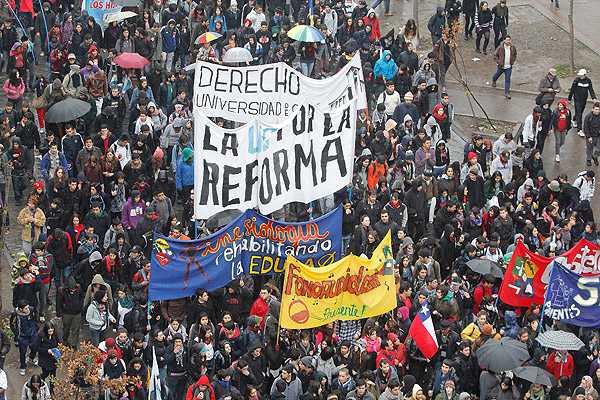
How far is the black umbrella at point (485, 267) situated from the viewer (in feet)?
80.3

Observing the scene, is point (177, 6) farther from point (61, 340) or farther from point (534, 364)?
point (534, 364)

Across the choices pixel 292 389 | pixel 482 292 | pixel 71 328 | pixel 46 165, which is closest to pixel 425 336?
pixel 482 292

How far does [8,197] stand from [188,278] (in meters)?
5.90

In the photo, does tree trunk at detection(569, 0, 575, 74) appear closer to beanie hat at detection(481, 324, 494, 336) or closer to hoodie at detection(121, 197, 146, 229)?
hoodie at detection(121, 197, 146, 229)

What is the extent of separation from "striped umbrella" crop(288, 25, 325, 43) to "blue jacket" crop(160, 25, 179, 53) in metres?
2.34

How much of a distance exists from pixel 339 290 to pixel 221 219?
343cm

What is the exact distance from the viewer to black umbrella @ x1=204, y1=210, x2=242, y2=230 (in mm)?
25766

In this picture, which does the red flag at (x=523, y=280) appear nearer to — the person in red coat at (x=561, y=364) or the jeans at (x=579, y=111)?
the person in red coat at (x=561, y=364)

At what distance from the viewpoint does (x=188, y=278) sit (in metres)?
23.6

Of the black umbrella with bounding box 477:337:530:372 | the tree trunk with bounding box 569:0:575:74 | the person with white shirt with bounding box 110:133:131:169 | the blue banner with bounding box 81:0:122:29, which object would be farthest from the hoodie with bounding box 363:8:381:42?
the black umbrella with bounding box 477:337:530:372

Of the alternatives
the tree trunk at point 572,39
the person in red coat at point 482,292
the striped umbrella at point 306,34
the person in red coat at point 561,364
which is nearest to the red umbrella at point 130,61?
the striped umbrella at point 306,34

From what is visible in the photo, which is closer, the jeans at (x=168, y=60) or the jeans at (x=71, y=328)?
the jeans at (x=71, y=328)

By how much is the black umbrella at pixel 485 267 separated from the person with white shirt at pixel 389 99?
633 cm

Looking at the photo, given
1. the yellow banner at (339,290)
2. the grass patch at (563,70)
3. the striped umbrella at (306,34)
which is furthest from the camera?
the grass patch at (563,70)
